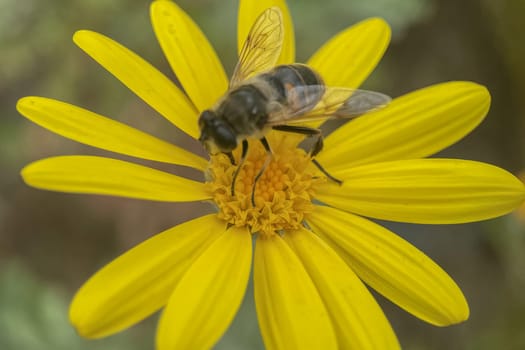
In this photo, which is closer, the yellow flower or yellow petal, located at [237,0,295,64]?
the yellow flower

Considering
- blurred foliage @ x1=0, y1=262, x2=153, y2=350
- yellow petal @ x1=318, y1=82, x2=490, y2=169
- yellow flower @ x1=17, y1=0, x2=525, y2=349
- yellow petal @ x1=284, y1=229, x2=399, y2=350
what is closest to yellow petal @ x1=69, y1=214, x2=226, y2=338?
yellow flower @ x1=17, y1=0, x2=525, y2=349

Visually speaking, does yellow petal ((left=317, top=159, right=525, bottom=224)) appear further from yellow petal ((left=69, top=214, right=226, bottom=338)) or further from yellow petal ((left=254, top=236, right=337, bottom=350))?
yellow petal ((left=69, top=214, right=226, bottom=338))

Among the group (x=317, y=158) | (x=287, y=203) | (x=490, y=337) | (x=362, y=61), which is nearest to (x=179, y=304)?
(x=287, y=203)

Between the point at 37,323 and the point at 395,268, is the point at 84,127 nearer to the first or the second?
the point at 395,268

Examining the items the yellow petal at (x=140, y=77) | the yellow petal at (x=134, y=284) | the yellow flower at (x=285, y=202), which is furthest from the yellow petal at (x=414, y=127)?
the yellow petal at (x=134, y=284)

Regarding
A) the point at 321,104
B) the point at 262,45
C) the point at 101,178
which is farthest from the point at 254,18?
the point at 101,178

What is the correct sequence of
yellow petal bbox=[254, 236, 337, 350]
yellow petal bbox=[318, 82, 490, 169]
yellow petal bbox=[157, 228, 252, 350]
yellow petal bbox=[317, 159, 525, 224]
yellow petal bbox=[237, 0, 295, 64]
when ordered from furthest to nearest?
yellow petal bbox=[237, 0, 295, 64] < yellow petal bbox=[318, 82, 490, 169] < yellow petal bbox=[317, 159, 525, 224] < yellow petal bbox=[254, 236, 337, 350] < yellow petal bbox=[157, 228, 252, 350]

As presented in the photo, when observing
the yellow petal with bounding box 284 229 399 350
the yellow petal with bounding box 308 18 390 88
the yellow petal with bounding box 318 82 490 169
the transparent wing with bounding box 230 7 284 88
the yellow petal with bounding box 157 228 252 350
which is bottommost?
the yellow petal with bounding box 284 229 399 350
